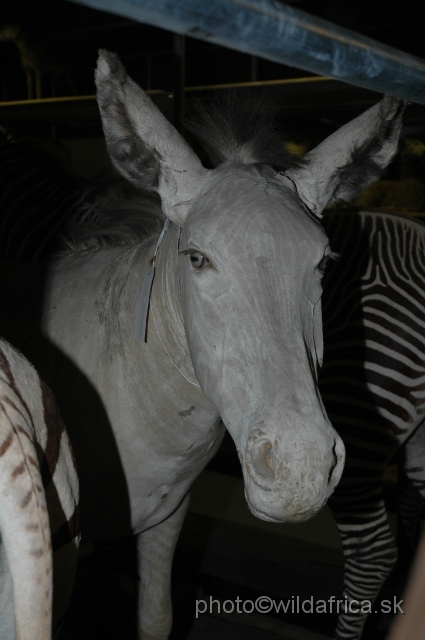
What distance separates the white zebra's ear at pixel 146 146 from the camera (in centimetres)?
134

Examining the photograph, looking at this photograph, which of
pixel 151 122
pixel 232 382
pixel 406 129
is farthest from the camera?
pixel 406 129

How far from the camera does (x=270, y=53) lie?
2.10 feet

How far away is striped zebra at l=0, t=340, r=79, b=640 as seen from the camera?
0.61 meters

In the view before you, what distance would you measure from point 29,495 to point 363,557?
2.30 meters

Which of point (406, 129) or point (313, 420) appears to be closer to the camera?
point (313, 420)

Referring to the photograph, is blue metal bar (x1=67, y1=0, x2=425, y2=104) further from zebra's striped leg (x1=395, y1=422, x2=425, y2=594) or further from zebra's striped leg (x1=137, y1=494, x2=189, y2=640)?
zebra's striped leg (x1=395, y1=422, x2=425, y2=594)

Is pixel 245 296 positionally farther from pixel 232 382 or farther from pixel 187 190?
pixel 187 190

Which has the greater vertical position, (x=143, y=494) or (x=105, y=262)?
(x=105, y=262)

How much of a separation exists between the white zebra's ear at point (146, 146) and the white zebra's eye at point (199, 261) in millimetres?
176

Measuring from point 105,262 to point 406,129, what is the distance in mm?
3382

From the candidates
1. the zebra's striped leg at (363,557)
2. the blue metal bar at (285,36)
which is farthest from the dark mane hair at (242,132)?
the zebra's striped leg at (363,557)

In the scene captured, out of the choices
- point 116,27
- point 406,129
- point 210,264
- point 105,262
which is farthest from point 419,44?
point 210,264

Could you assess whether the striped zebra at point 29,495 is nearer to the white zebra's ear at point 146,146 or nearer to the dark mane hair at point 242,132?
the white zebra's ear at point 146,146

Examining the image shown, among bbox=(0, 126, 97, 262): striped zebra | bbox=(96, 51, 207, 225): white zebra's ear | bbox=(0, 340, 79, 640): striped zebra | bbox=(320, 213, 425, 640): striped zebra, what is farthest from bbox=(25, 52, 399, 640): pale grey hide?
bbox=(0, 126, 97, 262): striped zebra
